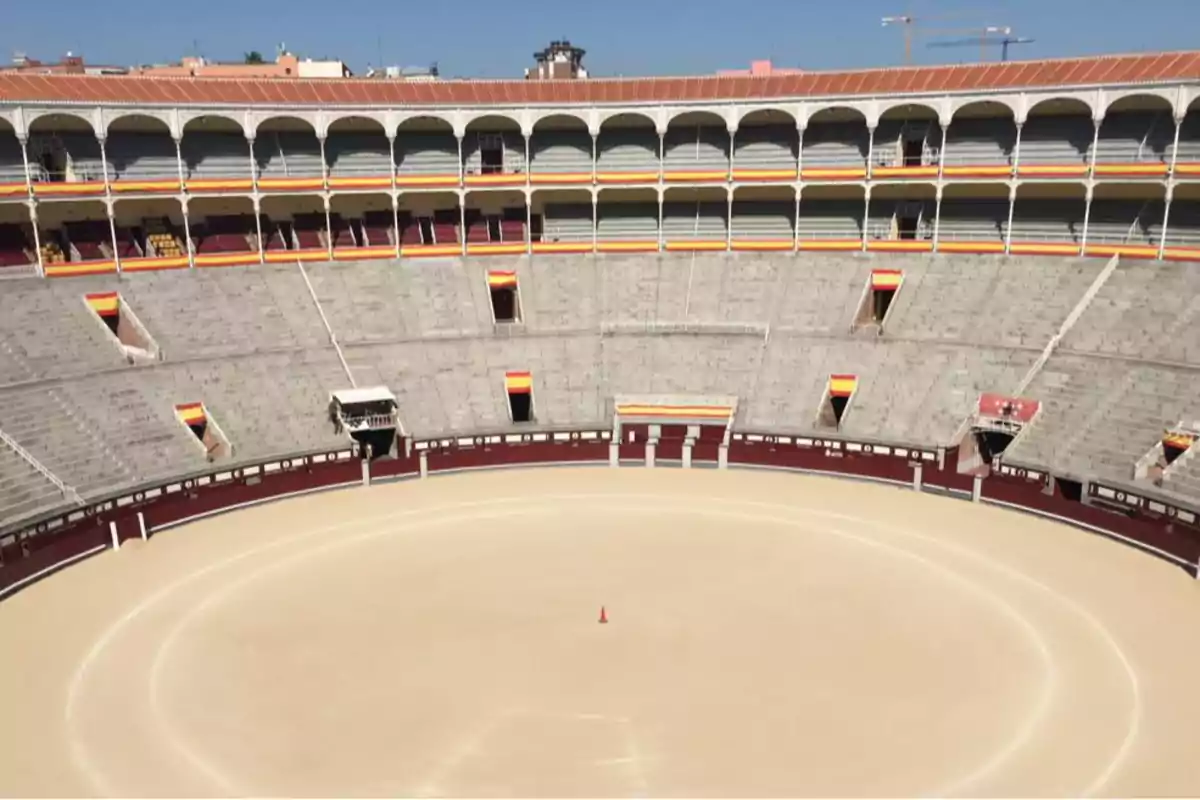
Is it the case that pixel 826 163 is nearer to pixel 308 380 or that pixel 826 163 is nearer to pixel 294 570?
pixel 308 380

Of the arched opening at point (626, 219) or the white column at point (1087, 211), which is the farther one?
the arched opening at point (626, 219)

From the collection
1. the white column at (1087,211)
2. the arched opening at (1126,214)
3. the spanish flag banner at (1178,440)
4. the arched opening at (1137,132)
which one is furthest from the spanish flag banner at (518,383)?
the arched opening at (1137,132)

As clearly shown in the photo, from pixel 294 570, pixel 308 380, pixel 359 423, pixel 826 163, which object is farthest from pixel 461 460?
pixel 826 163

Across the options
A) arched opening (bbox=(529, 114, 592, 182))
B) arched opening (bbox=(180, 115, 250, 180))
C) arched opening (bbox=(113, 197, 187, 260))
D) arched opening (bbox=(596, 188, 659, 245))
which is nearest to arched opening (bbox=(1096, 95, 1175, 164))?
arched opening (bbox=(596, 188, 659, 245))

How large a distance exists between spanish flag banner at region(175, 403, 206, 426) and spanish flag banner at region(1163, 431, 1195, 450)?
32.8 meters

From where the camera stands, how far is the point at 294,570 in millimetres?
25859

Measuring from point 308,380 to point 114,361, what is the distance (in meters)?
7.06

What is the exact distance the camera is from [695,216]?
158 feet

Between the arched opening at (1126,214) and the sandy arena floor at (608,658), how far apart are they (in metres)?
17.8

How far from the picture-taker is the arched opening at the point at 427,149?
4712 centimetres

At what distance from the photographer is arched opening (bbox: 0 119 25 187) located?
1553 inches

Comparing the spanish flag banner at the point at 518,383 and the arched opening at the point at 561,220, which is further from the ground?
the arched opening at the point at 561,220

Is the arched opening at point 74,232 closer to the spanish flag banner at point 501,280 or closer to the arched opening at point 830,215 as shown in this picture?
the spanish flag banner at point 501,280

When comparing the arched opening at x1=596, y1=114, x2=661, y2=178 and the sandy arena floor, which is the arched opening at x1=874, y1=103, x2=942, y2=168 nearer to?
the arched opening at x1=596, y1=114, x2=661, y2=178
